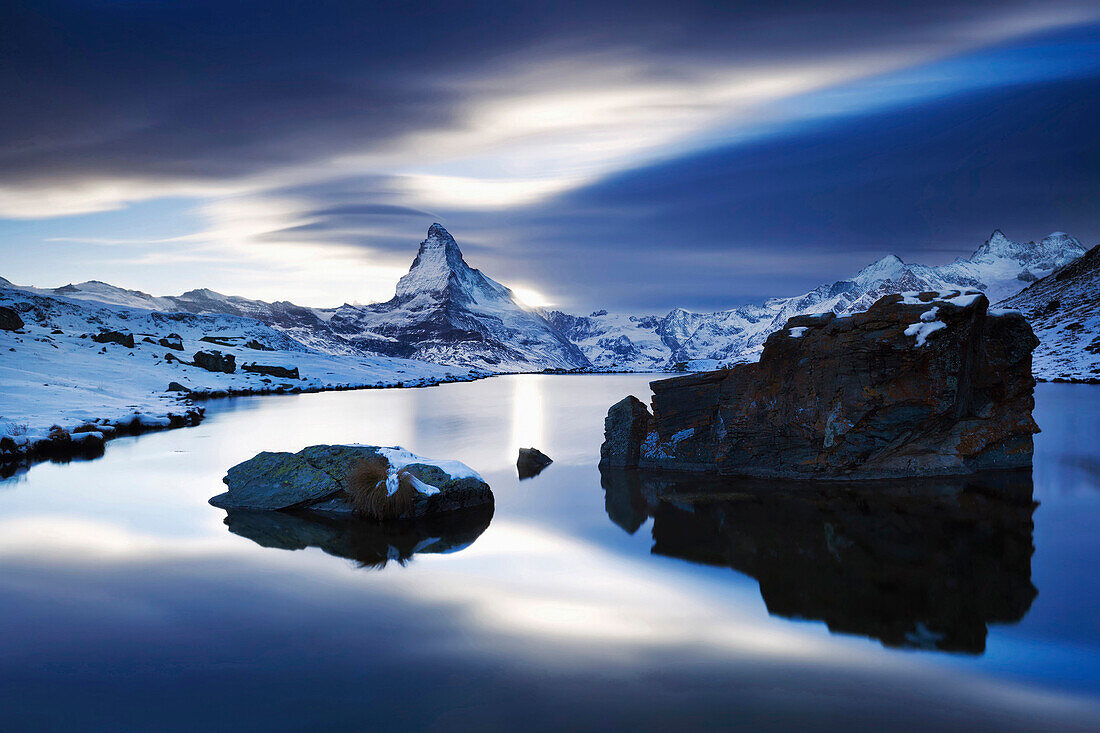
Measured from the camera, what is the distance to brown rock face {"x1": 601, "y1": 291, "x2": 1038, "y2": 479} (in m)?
17.4

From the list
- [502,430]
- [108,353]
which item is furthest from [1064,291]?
[108,353]

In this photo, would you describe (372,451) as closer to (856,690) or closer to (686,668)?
(686,668)

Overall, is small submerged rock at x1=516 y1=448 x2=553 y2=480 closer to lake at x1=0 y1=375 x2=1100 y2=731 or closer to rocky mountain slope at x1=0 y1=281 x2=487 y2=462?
lake at x1=0 y1=375 x2=1100 y2=731

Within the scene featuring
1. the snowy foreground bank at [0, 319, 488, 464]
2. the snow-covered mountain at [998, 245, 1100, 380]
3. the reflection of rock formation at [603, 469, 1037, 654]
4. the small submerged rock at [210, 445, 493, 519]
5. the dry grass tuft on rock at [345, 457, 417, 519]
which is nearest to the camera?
the reflection of rock formation at [603, 469, 1037, 654]

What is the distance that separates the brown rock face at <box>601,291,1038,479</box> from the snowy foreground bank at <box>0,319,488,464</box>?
21137mm

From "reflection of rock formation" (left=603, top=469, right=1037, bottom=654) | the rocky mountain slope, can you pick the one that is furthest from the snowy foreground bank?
"reflection of rock formation" (left=603, top=469, right=1037, bottom=654)

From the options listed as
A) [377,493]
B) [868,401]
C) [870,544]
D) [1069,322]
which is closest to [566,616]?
[870,544]

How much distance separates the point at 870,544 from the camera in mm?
11766

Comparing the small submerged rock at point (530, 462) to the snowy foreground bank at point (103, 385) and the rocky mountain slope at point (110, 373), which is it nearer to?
the snowy foreground bank at point (103, 385)

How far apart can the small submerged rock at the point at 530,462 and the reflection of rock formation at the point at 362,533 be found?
6292 millimetres

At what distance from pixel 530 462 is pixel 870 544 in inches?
493

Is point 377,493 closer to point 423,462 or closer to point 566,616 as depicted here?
point 423,462

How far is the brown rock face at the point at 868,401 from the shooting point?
1739cm

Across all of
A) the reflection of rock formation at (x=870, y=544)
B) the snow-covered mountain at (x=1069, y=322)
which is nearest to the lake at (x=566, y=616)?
the reflection of rock formation at (x=870, y=544)
